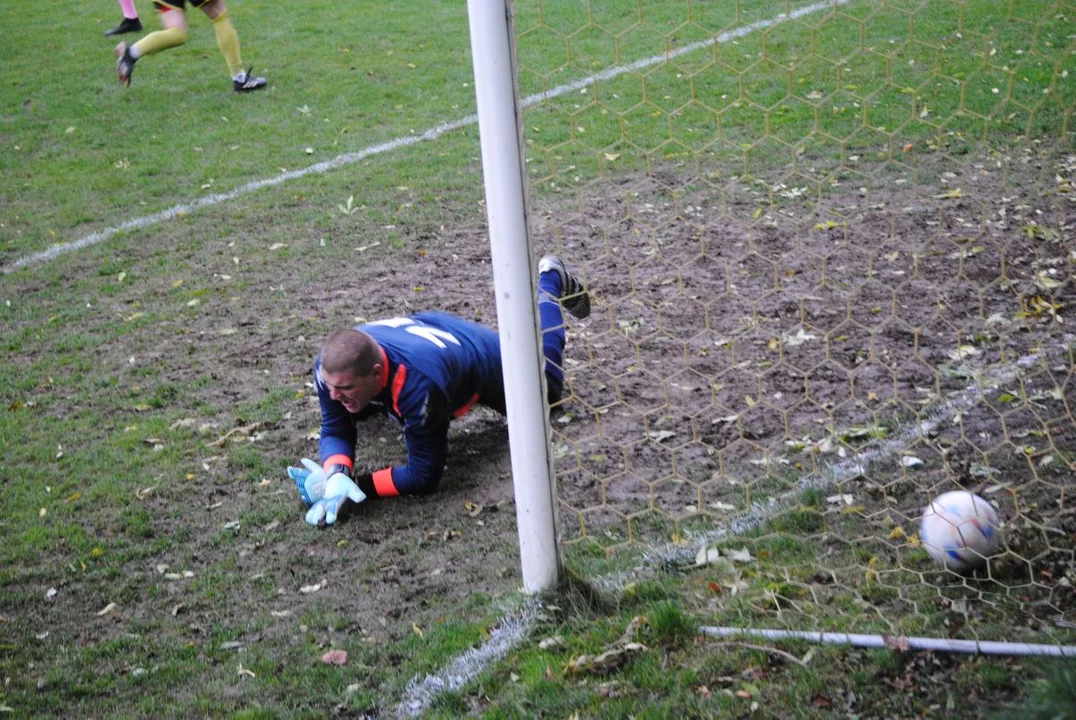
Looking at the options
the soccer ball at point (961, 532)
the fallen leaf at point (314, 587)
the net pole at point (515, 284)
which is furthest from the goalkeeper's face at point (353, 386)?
the soccer ball at point (961, 532)

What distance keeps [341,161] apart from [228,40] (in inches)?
96.6

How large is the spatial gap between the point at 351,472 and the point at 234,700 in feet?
3.98

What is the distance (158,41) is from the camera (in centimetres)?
998

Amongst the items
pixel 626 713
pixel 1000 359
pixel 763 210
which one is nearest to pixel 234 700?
pixel 626 713

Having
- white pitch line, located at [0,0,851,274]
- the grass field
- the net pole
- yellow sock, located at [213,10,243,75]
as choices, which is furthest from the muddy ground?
yellow sock, located at [213,10,243,75]

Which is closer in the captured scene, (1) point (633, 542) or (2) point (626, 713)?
(2) point (626, 713)

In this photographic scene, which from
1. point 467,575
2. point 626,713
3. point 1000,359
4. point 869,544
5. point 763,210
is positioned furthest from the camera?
point 763,210

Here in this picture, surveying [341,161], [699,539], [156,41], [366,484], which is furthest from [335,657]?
[156,41]

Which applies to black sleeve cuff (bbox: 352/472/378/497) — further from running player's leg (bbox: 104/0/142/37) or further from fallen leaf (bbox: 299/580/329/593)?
running player's leg (bbox: 104/0/142/37)

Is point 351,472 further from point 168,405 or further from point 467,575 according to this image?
point 168,405

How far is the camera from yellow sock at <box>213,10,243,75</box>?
387 inches

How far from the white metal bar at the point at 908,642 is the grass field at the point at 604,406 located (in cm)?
4

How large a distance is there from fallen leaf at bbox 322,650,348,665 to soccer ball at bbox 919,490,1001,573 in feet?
6.02

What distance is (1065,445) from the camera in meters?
3.87
